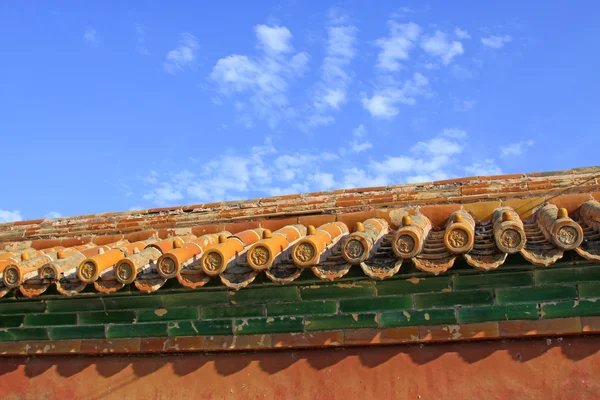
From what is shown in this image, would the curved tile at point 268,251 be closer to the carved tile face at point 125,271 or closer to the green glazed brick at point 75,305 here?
the carved tile face at point 125,271

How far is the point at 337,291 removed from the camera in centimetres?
515

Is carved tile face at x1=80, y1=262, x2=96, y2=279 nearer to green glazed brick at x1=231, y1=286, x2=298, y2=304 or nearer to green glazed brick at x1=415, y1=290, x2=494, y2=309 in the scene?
green glazed brick at x1=231, y1=286, x2=298, y2=304

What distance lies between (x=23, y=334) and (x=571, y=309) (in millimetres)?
5253

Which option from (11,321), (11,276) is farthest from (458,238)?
(11,321)

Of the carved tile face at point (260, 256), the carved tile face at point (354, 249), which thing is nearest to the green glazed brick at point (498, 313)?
the carved tile face at point (354, 249)

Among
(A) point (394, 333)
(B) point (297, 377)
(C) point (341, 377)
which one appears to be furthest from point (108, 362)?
(A) point (394, 333)

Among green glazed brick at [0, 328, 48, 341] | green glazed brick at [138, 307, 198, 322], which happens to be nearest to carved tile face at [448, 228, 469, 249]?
green glazed brick at [138, 307, 198, 322]

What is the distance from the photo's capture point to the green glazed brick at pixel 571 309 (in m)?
4.62

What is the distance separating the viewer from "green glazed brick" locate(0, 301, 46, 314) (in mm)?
6062

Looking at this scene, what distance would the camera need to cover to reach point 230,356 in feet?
17.6

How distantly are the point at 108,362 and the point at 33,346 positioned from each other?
0.88m

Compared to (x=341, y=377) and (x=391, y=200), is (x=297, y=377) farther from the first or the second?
(x=391, y=200)

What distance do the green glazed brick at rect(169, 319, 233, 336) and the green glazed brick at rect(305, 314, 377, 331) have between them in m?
0.77

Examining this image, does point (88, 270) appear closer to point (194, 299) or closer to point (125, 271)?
point (125, 271)
